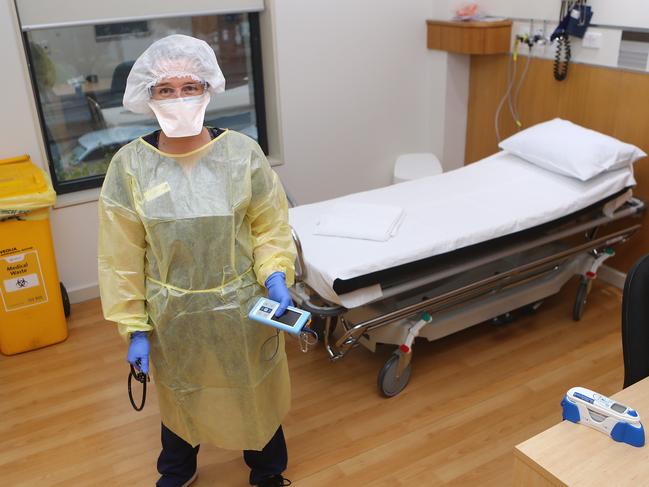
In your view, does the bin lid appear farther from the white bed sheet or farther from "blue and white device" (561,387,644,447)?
"blue and white device" (561,387,644,447)

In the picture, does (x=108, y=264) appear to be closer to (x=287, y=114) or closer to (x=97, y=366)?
(x=97, y=366)

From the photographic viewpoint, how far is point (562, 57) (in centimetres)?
349

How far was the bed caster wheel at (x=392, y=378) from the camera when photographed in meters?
2.67

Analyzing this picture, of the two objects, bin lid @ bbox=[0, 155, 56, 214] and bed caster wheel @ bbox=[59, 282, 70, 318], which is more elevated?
bin lid @ bbox=[0, 155, 56, 214]

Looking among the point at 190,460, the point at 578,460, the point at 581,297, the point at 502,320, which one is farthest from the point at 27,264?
the point at 581,297

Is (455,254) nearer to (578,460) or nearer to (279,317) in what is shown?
(279,317)

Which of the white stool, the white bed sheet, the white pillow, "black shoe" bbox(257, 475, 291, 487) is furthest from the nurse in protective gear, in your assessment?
the white stool

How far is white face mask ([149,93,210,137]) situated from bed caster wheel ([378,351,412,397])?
4.34 feet

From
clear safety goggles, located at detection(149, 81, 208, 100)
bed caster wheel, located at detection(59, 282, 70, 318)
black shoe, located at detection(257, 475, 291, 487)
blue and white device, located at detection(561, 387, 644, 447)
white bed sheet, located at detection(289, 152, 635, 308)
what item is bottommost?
black shoe, located at detection(257, 475, 291, 487)

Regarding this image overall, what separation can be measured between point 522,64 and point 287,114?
1.39 meters

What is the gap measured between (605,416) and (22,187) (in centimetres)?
258

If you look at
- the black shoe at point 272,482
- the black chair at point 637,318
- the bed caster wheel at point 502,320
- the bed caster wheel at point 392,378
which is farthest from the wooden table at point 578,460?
the bed caster wheel at point 502,320

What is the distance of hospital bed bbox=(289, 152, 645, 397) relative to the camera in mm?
2504

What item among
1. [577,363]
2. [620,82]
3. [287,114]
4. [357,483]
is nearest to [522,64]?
[620,82]
